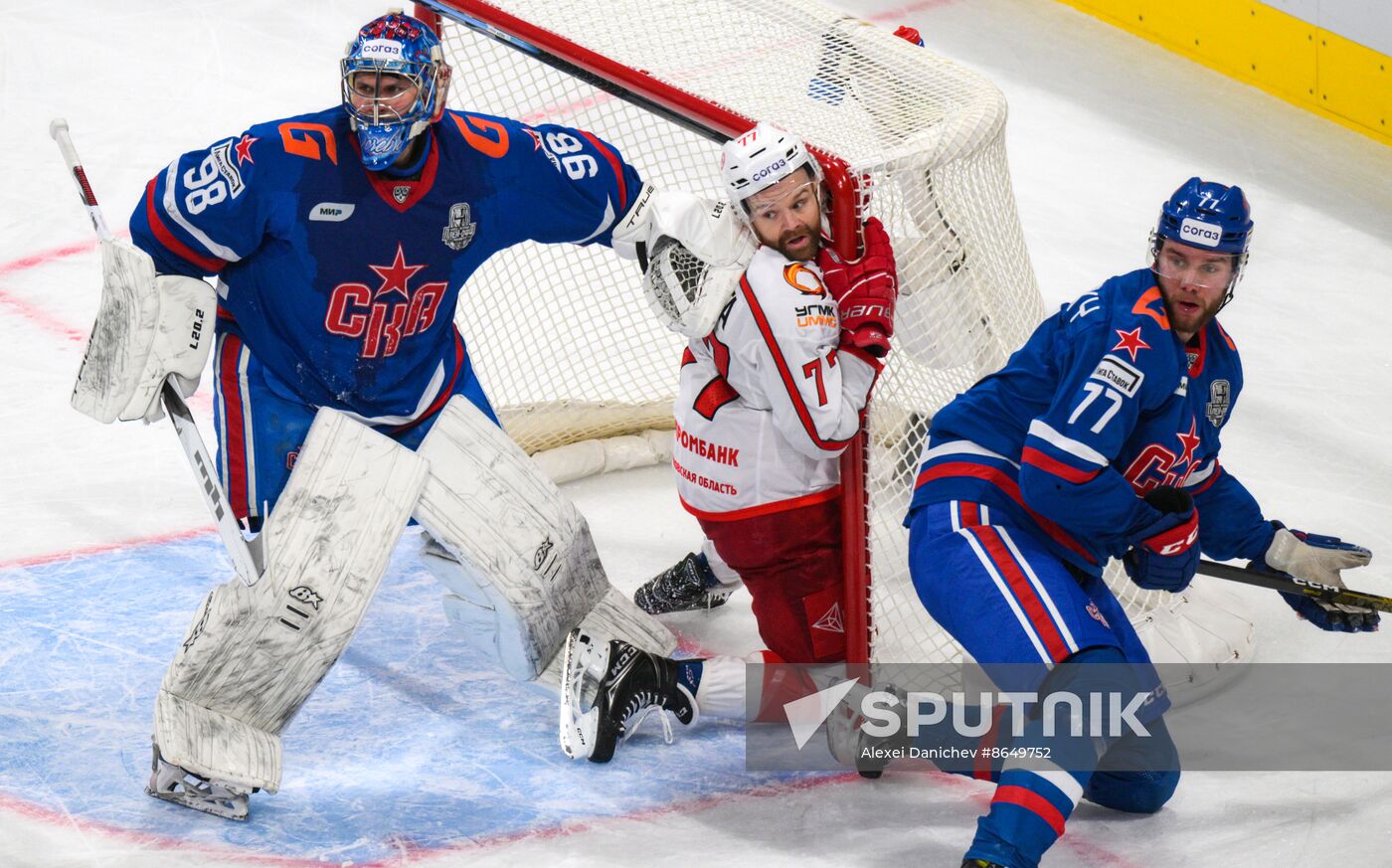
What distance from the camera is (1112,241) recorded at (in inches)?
215

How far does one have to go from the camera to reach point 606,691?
325 cm

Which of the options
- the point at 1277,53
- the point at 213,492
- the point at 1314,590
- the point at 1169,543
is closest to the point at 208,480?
the point at 213,492

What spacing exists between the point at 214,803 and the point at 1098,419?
1555 mm

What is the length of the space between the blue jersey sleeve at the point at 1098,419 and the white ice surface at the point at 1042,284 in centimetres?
58

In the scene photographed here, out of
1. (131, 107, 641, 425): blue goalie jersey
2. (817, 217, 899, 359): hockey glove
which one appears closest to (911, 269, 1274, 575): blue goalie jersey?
(817, 217, 899, 359): hockey glove

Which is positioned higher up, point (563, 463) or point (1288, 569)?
point (1288, 569)

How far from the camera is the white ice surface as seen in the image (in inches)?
120

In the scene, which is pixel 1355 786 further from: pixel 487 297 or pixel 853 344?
pixel 487 297

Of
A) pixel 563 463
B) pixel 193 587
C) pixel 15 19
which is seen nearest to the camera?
pixel 193 587

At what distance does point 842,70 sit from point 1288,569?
1.31 meters

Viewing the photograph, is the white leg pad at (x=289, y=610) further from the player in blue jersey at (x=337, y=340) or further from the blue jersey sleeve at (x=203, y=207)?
the blue jersey sleeve at (x=203, y=207)

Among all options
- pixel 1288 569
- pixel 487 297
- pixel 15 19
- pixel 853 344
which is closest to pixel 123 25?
pixel 15 19

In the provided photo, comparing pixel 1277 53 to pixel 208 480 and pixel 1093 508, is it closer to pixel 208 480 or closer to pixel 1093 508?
pixel 1093 508

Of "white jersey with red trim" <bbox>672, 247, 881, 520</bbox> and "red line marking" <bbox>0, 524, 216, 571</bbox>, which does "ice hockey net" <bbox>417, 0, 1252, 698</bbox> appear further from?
"red line marking" <bbox>0, 524, 216, 571</bbox>
